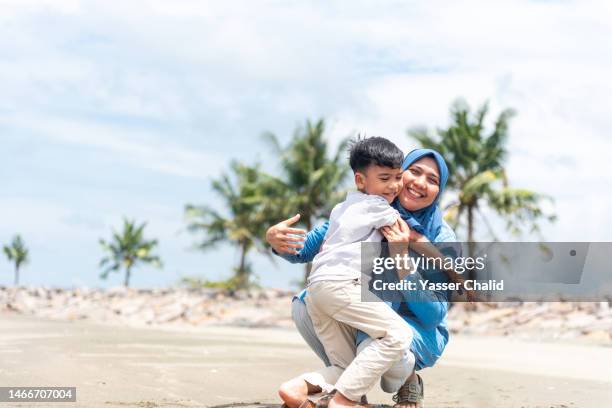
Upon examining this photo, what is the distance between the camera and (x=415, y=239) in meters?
4.13

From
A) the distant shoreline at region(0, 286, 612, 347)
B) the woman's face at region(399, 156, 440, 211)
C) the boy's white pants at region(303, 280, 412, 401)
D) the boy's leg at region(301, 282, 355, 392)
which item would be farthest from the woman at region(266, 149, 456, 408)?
the distant shoreline at region(0, 286, 612, 347)

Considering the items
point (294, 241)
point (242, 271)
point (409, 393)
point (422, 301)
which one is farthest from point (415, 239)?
point (242, 271)

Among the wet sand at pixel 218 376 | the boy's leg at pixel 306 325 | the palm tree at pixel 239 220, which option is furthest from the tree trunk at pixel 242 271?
the boy's leg at pixel 306 325

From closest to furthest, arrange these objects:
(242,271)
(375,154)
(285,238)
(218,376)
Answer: (375,154)
(285,238)
(218,376)
(242,271)

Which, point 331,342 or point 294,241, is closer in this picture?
point 331,342

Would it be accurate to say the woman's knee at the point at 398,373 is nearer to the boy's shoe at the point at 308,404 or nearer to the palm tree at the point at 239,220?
the boy's shoe at the point at 308,404

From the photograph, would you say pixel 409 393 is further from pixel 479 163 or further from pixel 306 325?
pixel 479 163

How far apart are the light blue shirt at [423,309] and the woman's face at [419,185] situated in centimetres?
25

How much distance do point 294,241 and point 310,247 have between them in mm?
119

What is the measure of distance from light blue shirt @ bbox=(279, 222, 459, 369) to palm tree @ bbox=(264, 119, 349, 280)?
27433 millimetres

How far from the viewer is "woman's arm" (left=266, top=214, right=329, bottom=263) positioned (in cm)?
435

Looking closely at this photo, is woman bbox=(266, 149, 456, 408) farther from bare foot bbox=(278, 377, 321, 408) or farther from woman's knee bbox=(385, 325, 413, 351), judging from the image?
bare foot bbox=(278, 377, 321, 408)

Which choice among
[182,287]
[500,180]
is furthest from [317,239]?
[182,287]

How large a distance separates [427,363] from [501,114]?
25.8m
